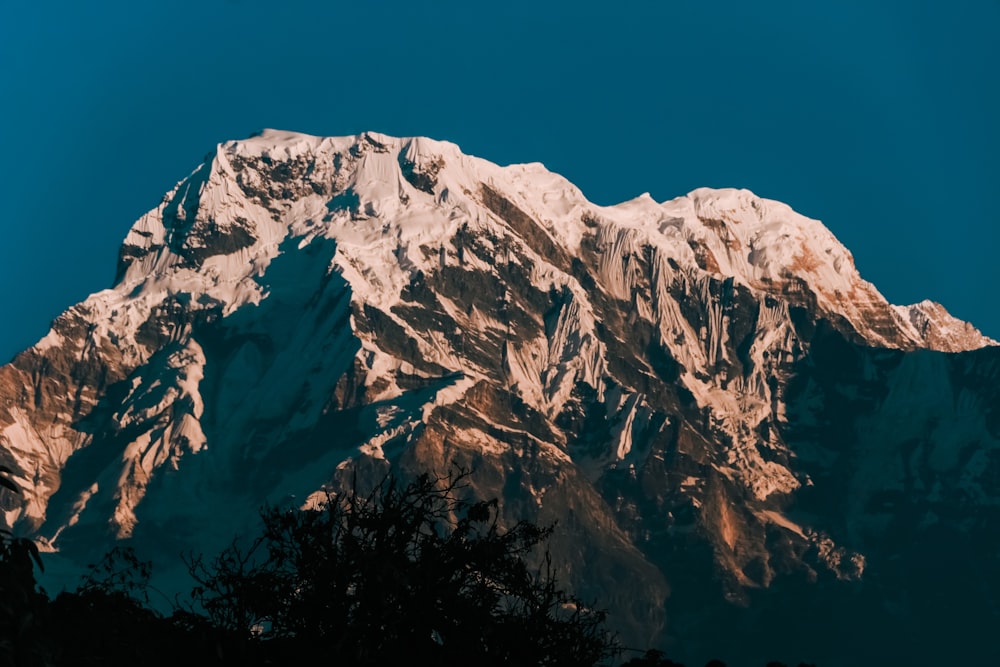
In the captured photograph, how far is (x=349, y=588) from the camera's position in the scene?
52719mm

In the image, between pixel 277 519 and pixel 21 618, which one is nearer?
pixel 21 618

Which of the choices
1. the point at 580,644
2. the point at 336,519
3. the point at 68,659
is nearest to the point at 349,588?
the point at 336,519

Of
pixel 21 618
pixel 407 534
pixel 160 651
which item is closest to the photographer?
pixel 21 618

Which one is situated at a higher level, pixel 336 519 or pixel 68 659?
pixel 336 519

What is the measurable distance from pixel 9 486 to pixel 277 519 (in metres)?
8.17

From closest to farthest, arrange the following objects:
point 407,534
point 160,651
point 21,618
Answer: point 21,618 < point 160,651 < point 407,534

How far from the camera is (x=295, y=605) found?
167 feet

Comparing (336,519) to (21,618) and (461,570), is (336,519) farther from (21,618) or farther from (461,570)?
(21,618)

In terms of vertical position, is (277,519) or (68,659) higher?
(277,519)

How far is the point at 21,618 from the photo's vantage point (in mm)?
42500

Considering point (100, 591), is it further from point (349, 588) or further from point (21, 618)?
point (21, 618)

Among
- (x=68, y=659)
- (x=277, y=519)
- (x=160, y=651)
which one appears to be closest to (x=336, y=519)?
(x=277, y=519)

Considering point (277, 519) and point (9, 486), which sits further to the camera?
point (277, 519)

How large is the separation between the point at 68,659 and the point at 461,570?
36.1ft
